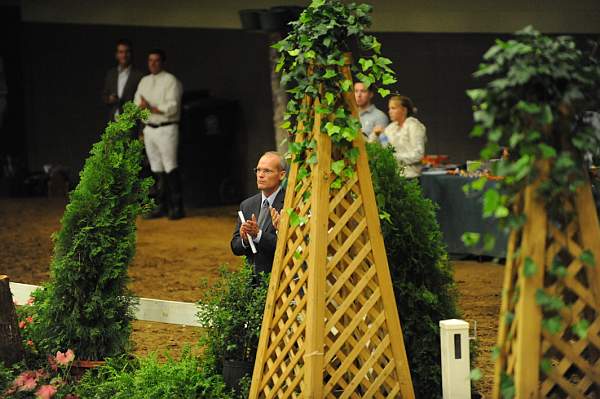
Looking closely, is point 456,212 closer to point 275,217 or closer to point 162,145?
point 162,145

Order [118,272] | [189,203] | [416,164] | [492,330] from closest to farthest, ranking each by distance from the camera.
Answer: [118,272]
[492,330]
[416,164]
[189,203]

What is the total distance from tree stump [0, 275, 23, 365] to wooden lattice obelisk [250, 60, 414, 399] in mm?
1821

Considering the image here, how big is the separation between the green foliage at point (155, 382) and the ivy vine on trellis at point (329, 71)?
1.17m

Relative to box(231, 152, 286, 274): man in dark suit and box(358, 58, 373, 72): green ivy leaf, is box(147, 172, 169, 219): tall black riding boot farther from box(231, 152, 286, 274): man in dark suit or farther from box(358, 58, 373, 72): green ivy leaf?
box(358, 58, 373, 72): green ivy leaf

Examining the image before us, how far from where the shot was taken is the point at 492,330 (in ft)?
30.0

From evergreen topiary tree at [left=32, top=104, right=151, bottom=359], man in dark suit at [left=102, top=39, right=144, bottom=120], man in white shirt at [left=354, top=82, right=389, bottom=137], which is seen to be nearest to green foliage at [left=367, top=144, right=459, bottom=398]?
evergreen topiary tree at [left=32, top=104, right=151, bottom=359]

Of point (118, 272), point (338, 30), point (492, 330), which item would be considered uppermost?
point (338, 30)

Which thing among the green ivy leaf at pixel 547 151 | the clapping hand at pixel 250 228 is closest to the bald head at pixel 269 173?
the clapping hand at pixel 250 228

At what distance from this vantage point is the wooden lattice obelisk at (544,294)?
4.66 meters

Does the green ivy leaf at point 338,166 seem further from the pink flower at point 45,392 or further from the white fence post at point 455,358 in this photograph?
the pink flower at point 45,392

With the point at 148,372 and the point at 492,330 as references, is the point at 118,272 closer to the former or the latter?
the point at 148,372

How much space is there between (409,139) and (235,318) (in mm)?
5586

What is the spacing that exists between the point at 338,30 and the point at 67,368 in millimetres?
2634

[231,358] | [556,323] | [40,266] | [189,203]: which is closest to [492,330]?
[231,358]
